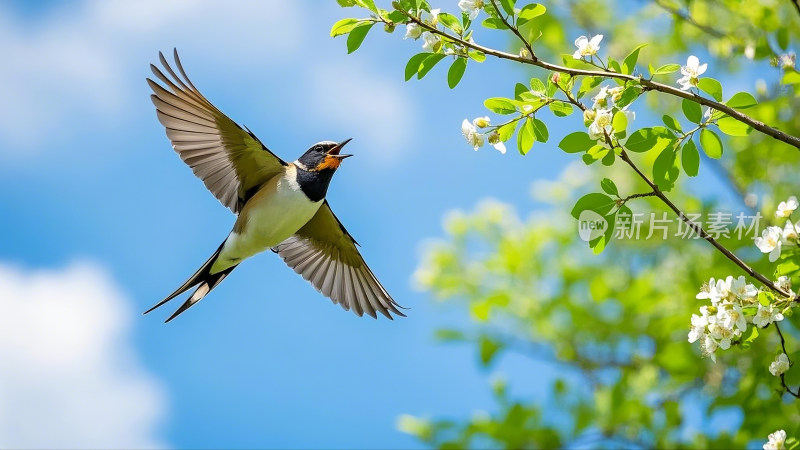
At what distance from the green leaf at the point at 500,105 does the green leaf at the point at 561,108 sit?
0.13 meters

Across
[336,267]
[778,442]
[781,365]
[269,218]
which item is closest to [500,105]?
[781,365]

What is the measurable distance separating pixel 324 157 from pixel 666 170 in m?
2.23

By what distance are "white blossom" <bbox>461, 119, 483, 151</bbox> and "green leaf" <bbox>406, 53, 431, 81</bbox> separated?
0.79 feet

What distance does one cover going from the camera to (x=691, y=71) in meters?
2.54

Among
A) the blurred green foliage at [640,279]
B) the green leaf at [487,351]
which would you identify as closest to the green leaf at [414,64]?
the blurred green foliage at [640,279]

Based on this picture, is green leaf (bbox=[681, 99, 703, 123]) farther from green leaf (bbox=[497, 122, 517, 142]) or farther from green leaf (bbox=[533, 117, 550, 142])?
green leaf (bbox=[497, 122, 517, 142])

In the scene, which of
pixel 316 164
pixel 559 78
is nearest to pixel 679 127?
pixel 559 78

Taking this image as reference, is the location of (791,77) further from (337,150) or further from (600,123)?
(337,150)

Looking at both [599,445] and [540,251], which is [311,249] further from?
[540,251]

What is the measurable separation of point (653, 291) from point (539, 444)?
142cm

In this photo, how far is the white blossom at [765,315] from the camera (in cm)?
245

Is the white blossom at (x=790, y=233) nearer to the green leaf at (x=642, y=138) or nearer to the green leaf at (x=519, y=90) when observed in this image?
the green leaf at (x=642, y=138)

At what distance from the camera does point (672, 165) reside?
2.57m

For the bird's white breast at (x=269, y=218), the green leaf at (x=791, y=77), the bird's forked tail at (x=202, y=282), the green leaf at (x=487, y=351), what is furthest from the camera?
the green leaf at (x=487, y=351)
